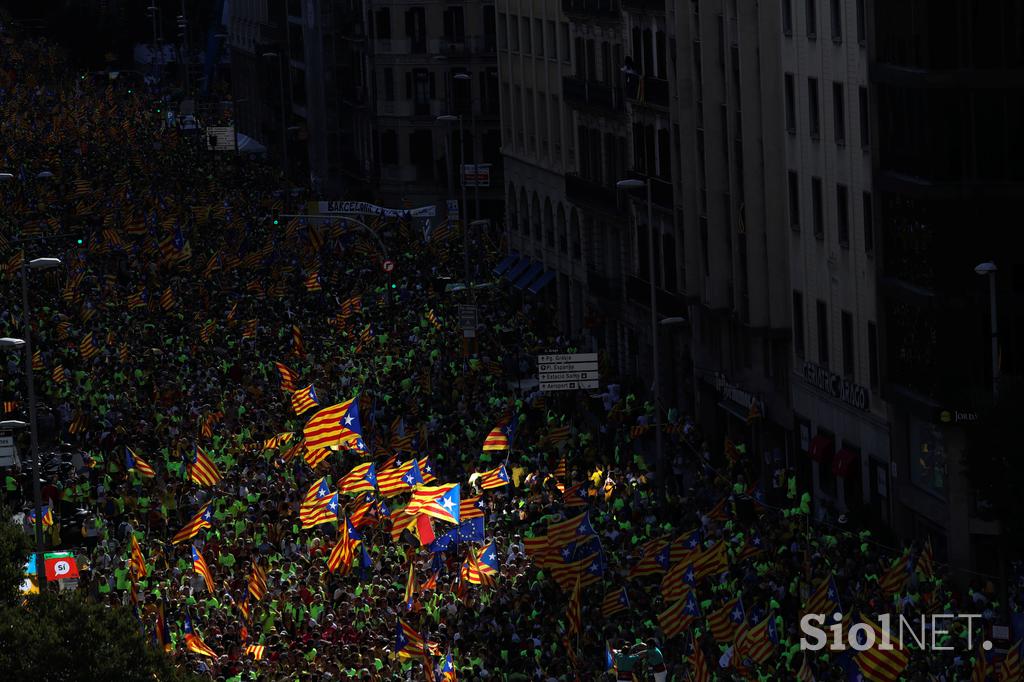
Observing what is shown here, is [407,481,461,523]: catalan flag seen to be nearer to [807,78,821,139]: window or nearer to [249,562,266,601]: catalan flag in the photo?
[249,562,266,601]: catalan flag

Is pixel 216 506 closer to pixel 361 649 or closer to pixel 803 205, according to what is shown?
pixel 361 649

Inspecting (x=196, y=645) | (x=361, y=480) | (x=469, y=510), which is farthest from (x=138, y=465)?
(x=196, y=645)

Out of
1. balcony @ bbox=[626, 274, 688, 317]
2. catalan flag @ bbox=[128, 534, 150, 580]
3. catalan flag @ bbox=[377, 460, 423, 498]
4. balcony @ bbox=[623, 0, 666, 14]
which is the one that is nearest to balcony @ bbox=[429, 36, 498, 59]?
balcony @ bbox=[623, 0, 666, 14]

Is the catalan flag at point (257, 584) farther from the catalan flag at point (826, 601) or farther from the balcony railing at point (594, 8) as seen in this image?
the balcony railing at point (594, 8)

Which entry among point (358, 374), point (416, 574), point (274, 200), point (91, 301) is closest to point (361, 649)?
point (416, 574)

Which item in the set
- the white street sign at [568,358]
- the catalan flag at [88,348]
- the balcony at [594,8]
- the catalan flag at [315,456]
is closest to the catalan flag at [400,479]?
the catalan flag at [315,456]
